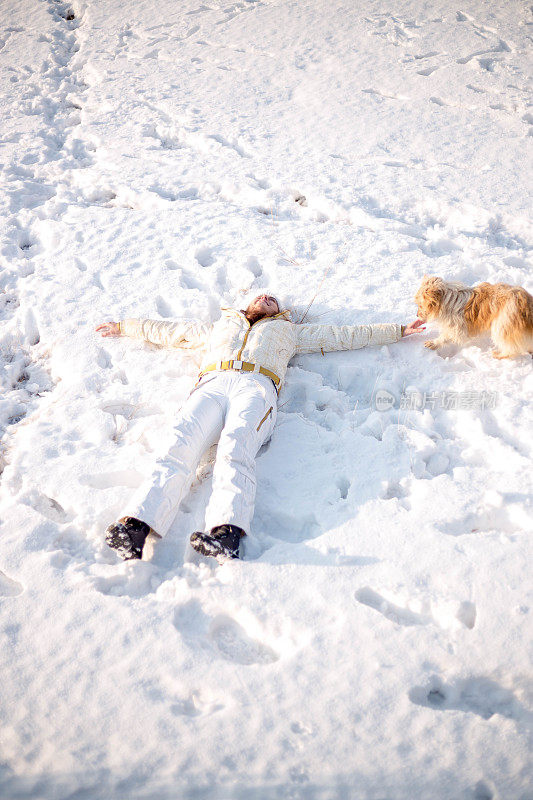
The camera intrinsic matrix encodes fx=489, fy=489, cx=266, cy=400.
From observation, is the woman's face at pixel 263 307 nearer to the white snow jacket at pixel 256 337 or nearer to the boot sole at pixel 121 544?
the white snow jacket at pixel 256 337

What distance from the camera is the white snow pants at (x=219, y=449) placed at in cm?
260

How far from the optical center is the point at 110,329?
155 inches

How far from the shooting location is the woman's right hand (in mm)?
3922

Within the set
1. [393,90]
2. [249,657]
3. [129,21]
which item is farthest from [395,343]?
[129,21]

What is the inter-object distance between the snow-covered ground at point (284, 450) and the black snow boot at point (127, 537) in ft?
0.36

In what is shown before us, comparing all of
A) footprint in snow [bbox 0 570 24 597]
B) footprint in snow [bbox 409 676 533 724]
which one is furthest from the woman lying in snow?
footprint in snow [bbox 409 676 533 724]

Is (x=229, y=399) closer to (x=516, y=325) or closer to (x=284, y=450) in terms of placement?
(x=284, y=450)

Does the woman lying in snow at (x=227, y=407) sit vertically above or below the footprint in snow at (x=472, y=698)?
above

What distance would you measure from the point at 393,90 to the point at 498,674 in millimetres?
7018

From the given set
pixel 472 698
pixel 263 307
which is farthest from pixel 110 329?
pixel 472 698

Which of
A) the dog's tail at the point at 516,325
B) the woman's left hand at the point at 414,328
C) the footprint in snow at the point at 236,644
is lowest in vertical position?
the footprint in snow at the point at 236,644

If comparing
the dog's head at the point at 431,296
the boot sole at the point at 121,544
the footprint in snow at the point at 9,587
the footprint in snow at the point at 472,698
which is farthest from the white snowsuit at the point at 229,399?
the footprint in snow at the point at 472,698

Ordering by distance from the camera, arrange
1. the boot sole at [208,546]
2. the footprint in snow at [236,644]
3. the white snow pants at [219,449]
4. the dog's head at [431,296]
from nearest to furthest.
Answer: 1. the footprint in snow at [236,644]
2. the boot sole at [208,546]
3. the white snow pants at [219,449]
4. the dog's head at [431,296]

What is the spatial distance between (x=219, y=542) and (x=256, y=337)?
1495 mm
